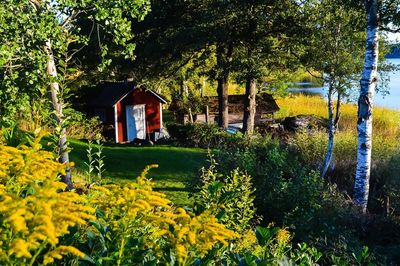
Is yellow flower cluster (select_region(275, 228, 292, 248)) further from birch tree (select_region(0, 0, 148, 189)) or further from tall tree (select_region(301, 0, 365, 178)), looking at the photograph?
tall tree (select_region(301, 0, 365, 178))

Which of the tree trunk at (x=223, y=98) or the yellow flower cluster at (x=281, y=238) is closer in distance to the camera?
the yellow flower cluster at (x=281, y=238)

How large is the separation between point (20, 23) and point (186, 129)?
15.1m

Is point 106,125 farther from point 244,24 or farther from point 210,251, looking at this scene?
point 210,251

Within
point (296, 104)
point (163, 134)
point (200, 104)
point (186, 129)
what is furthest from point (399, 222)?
point (296, 104)

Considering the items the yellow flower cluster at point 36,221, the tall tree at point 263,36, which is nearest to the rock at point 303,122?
the tall tree at point 263,36

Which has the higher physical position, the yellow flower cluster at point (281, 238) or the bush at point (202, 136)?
the yellow flower cluster at point (281, 238)

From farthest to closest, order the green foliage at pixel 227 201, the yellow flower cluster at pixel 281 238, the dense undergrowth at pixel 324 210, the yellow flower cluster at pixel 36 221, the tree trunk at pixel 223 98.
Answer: the tree trunk at pixel 223 98, the dense undergrowth at pixel 324 210, the yellow flower cluster at pixel 281 238, the green foliage at pixel 227 201, the yellow flower cluster at pixel 36 221

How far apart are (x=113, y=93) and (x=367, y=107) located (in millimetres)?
16611

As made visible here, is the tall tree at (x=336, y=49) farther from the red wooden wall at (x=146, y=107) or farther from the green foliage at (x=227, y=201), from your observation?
the red wooden wall at (x=146, y=107)

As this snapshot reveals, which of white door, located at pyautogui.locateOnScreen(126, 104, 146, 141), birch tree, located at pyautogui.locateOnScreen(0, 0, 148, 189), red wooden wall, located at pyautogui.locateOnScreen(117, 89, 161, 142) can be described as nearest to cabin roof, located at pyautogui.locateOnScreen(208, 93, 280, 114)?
red wooden wall, located at pyautogui.locateOnScreen(117, 89, 161, 142)

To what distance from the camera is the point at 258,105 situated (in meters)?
28.8

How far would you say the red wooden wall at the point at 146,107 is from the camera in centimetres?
2286

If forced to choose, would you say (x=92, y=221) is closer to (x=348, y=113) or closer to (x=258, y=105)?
(x=348, y=113)

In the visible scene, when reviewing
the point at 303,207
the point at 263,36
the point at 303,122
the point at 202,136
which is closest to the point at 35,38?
the point at 303,207
